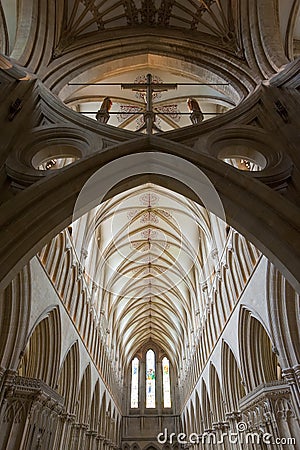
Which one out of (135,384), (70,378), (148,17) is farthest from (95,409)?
(148,17)

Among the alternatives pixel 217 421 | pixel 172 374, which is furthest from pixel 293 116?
pixel 172 374

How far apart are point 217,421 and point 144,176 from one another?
12.3 meters

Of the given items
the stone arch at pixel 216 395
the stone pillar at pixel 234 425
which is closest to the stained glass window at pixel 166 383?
the stone arch at pixel 216 395

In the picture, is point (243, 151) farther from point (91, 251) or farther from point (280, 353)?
point (91, 251)

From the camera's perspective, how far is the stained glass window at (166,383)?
106 feet

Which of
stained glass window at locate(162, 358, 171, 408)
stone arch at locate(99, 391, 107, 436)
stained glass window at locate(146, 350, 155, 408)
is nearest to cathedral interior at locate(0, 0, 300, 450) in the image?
stone arch at locate(99, 391, 107, 436)

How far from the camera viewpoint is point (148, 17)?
11.3m

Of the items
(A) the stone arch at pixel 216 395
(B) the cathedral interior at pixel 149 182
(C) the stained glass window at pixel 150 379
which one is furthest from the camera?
(C) the stained glass window at pixel 150 379

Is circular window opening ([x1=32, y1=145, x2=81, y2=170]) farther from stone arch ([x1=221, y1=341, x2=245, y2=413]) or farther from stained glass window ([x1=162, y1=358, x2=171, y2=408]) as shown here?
stained glass window ([x1=162, y1=358, x2=171, y2=408])

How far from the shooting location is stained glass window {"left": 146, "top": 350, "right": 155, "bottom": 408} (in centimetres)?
3219

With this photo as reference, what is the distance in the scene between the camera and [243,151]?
7871 mm

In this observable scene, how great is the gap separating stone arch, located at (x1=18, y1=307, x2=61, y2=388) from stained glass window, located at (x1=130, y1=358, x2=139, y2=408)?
80.9ft

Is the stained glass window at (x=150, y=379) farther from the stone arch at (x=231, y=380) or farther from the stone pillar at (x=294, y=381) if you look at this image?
the stone pillar at (x=294, y=381)

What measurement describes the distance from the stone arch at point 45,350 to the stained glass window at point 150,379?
24.8 m
